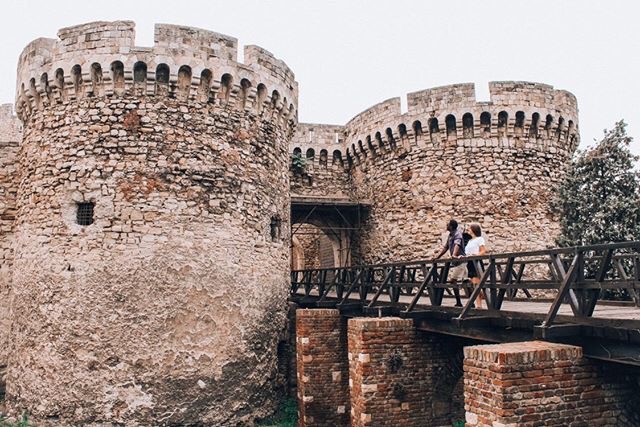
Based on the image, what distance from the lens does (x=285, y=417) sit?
35.6 feet

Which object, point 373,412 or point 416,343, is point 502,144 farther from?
point 373,412

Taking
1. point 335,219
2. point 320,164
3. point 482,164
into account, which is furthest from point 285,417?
point 320,164

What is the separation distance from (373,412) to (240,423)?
3.38 m

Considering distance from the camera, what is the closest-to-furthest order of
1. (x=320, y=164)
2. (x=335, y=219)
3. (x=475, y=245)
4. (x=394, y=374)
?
(x=394, y=374) → (x=475, y=245) → (x=335, y=219) → (x=320, y=164)

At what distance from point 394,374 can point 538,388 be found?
10.5ft

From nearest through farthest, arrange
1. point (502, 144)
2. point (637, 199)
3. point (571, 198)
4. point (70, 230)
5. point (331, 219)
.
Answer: point (70, 230)
point (637, 199)
point (571, 198)
point (502, 144)
point (331, 219)

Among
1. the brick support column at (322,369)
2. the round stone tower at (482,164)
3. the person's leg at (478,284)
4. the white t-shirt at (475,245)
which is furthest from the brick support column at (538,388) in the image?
the round stone tower at (482,164)

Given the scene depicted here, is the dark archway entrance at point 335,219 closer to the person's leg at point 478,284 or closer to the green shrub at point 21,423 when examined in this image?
the person's leg at point 478,284

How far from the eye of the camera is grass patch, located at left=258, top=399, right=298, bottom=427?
10.4 meters

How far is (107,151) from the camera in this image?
9.68 metres

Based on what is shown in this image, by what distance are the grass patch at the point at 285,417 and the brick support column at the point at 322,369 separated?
2.45ft

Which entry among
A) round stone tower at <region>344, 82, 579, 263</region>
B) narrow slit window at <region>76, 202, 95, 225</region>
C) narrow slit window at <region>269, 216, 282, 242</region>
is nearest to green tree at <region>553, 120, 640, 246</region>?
round stone tower at <region>344, 82, 579, 263</region>

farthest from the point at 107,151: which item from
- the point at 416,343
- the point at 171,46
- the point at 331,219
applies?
the point at 331,219

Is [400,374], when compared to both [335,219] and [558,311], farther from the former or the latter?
[335,219]
